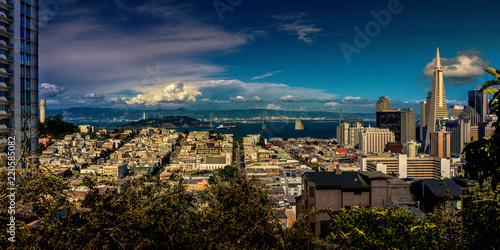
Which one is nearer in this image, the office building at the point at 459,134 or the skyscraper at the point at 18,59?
the skyscraper at the point at 18,59

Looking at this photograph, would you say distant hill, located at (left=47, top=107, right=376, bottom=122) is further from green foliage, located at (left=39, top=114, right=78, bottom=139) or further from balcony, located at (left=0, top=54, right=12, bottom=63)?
balcony, located at (left=0, top=54, right=12, bottom=63)

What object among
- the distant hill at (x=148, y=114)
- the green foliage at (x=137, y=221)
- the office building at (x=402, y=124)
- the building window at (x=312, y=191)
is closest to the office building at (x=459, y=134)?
the office building at (x=402, y=124)

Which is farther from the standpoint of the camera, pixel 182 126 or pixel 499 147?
pixel 182 126

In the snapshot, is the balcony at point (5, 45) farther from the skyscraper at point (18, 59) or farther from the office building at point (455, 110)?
the office building at point (455, 110)

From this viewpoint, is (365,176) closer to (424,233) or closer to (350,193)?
(350,193)

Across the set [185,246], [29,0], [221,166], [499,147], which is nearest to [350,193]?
[185,246]

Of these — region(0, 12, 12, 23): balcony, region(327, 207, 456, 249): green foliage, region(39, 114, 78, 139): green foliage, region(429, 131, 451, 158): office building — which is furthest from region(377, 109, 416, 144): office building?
region(0, 12, 12, 23): balcony

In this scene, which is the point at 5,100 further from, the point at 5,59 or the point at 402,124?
the point at 402,124
